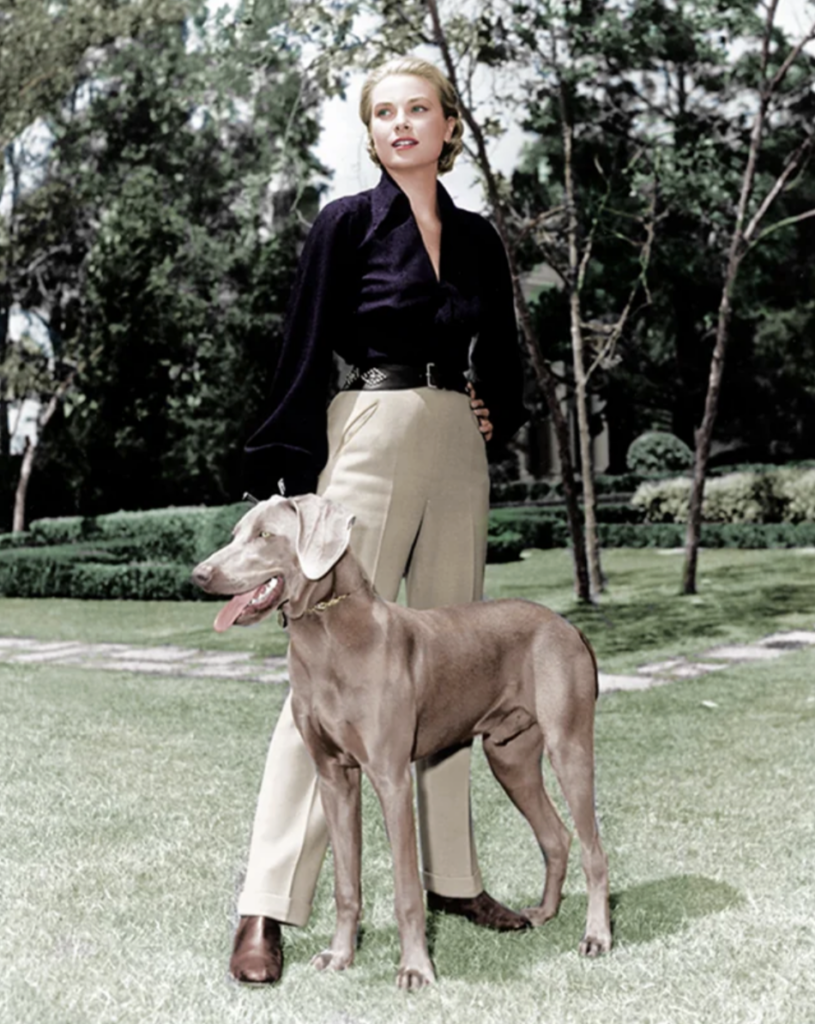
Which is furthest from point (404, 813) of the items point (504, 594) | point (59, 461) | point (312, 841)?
point (59, 461)

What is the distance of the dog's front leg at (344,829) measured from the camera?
2.67 meters

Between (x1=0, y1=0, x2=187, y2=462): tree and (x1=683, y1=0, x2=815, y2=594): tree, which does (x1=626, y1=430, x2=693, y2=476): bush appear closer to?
(x1=683, y1=0, x2=815, y2=594): tree

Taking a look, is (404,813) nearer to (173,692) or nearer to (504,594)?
(173,692)

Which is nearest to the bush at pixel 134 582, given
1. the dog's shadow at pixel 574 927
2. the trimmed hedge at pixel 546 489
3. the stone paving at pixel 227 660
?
the stone paving at pixel 227 660

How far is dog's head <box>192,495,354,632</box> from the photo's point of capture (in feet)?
7.82

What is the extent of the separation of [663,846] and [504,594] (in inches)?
310

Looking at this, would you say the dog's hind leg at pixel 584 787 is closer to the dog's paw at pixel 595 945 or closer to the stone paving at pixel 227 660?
the dog's paw at pixel 595 945

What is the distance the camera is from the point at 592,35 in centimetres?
1288

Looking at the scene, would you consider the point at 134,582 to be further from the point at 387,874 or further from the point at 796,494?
the point at 387,874

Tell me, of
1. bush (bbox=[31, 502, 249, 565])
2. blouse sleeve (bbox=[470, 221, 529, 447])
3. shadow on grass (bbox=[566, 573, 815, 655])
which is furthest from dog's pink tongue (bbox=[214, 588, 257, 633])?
bush (bbox=[31, 502, 249, 565])

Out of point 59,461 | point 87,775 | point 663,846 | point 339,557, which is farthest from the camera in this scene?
point 59,461

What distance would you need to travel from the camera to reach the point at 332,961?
2746 millimetres

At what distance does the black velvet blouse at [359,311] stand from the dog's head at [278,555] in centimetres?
35

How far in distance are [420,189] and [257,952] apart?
5.76 ft
